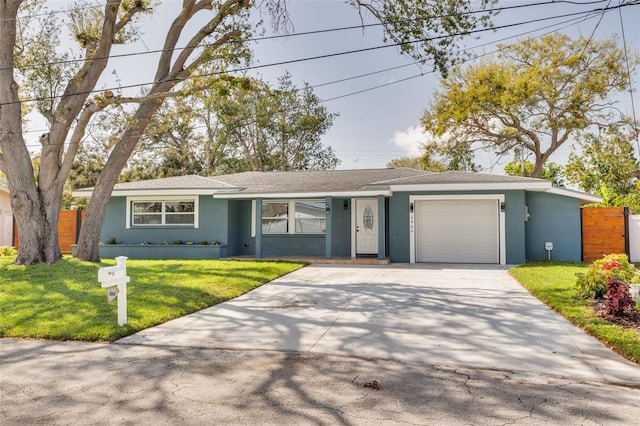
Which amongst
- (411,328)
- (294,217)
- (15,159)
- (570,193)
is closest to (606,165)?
(570,193)

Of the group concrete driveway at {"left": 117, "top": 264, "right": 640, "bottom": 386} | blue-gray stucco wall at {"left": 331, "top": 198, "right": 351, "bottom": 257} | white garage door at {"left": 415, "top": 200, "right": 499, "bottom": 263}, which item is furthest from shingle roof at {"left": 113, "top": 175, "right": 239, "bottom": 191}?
concrete driveway at {"left": 117, "top": 264, "right": 640, "bottom": 386}

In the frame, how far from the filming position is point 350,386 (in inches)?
152

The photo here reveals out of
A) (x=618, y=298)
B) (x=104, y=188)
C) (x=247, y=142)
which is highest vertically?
(x=247, y=142)

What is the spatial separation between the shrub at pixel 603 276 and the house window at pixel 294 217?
9138 mm

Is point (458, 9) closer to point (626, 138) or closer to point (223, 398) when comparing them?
point (223, 398)

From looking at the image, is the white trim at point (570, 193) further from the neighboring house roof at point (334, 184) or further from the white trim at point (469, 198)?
the white trim at point (469, 198)

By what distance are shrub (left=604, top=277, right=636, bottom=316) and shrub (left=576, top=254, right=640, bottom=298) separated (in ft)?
3.47

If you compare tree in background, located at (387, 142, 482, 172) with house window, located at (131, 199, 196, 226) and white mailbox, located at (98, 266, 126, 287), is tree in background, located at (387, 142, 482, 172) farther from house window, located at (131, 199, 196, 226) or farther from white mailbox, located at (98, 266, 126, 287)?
white mailbox, located at (98, 266, 126, 287)

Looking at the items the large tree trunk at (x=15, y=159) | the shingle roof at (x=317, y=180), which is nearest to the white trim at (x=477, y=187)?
the shingle roof at (x=317, y=180)

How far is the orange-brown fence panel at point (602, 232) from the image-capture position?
1359 centimetres

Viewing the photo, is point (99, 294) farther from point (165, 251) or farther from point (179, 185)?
point (179, 185)

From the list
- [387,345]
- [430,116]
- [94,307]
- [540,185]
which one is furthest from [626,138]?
[94,307]

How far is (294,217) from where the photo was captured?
623 inches

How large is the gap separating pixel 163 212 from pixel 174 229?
2.63 feet
